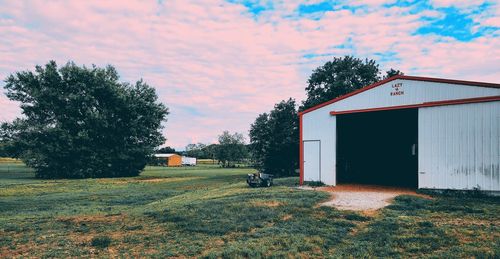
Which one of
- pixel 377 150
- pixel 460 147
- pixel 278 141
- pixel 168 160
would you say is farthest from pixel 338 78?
pixel 168 160

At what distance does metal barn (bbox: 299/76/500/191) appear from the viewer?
14.9 meters

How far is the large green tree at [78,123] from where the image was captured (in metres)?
41.2

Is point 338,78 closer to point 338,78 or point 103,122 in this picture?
point 338,78

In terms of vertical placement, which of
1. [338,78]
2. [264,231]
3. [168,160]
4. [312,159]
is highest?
[338,78]

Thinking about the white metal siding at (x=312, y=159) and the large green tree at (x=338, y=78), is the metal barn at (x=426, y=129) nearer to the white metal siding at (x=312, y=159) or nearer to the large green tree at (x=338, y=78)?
the white metal siding at (x=312, y=159)

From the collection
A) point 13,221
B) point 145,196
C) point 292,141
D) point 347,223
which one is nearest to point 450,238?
point 347,223

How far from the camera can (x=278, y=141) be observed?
37562mm

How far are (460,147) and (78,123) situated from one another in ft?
134

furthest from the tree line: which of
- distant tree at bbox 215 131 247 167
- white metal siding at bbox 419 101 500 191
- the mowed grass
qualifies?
distant tree at bbox 215 131 247 167

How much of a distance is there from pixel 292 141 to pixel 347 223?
2650cm

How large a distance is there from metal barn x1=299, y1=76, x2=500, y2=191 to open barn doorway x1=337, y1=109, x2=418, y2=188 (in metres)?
0.08

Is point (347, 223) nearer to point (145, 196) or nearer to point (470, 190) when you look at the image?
point (470, 190)

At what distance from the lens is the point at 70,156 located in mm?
42250

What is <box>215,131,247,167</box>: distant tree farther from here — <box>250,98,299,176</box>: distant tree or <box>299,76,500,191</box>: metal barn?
<box>299,76,500,191</box>: metal barn
